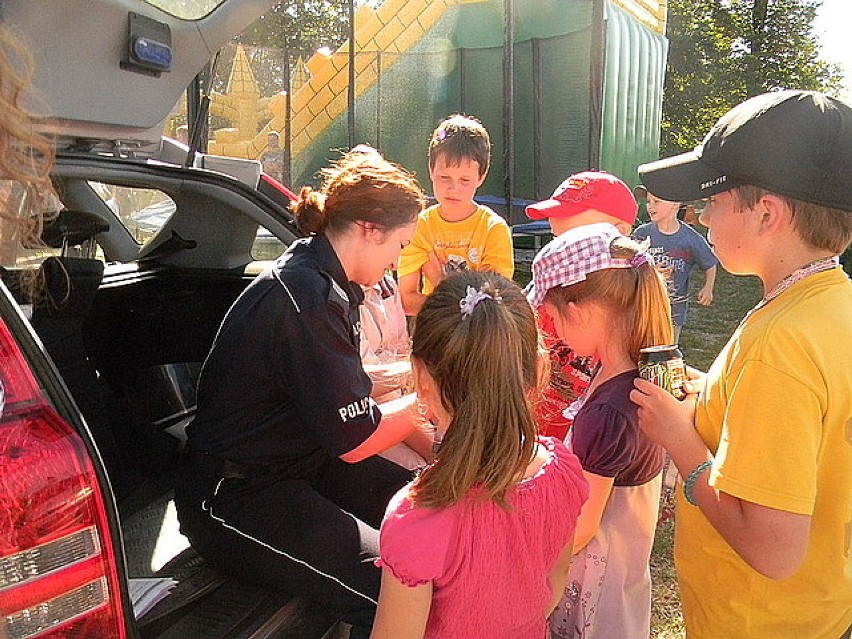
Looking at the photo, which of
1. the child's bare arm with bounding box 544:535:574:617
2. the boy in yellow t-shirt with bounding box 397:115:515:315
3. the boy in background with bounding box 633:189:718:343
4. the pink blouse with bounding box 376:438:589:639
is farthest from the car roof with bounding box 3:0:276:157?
the boy in background with bounding box 633:189:718:343

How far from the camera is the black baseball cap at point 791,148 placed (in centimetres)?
133

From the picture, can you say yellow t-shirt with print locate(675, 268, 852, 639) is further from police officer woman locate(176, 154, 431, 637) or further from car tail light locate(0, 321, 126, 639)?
car tail light locate(0, 321, 126, 639)

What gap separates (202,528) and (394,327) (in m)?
1.04

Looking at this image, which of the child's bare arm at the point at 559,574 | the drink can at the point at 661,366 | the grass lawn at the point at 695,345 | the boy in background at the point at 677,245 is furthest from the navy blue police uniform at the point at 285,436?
the boy in background at the point at 677,245

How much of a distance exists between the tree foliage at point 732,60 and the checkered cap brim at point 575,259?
19.6m

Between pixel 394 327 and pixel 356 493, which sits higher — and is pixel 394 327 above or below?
above

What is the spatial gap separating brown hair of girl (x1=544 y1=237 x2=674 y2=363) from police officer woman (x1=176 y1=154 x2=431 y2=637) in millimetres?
587

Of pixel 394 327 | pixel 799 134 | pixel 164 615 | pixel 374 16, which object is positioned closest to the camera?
pixel 799 134

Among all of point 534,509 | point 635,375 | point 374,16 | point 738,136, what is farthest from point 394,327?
point 374,16

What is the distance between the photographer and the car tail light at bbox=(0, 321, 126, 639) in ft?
3.59

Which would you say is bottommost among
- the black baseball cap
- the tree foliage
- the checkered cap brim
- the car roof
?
the checkered cap brim

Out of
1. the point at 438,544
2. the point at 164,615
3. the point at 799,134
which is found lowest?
the point at 164,615

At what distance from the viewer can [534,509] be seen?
1.47 metres

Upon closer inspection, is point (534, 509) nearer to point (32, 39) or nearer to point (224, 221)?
point (32, 39)
